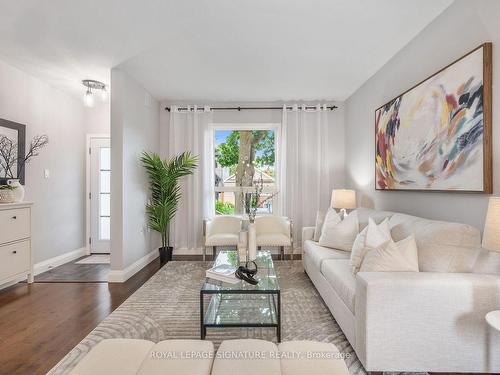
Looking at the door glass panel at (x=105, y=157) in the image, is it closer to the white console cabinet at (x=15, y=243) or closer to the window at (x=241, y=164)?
the white console cabinet at (x=15, y=243)

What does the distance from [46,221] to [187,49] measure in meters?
3.12

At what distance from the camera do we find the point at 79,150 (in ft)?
15.5

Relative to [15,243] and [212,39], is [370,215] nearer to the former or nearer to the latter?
[212,39]

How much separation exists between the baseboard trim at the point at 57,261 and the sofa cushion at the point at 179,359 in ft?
11.5

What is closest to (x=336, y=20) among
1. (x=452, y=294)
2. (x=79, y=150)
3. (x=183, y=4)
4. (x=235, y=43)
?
(x=235, y=43)

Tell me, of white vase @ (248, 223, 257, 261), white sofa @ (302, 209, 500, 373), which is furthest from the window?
white sofa @ (302, 209, 500, 373)

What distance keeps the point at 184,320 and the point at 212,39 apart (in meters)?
2.67

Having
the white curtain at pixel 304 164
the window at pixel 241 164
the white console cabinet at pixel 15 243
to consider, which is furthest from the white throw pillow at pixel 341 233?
the white console cabinet at pixel 15 243

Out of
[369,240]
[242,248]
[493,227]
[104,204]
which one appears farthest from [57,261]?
[493,227]

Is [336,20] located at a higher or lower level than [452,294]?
higher

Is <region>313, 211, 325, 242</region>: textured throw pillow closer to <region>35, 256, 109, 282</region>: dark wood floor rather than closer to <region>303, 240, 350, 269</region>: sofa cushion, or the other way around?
<region>303, 240, 350, 269</region>: sofa cushion

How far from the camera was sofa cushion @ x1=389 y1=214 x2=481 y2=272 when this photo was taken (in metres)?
1.78

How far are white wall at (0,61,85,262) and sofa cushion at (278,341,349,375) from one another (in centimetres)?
354

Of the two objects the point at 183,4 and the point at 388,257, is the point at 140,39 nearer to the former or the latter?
the point at 183,4
